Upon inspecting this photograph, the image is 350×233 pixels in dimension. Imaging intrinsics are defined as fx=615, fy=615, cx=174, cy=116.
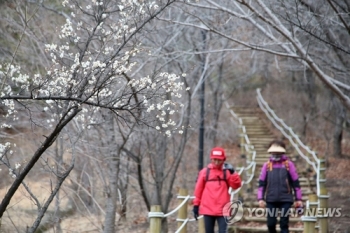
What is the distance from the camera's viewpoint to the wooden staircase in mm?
10703

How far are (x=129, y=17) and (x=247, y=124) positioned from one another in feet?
59.1

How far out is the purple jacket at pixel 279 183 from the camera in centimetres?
816

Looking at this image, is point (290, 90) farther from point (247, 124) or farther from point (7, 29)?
point (7, 29)

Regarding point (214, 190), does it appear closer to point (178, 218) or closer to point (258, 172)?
point (178, 218)

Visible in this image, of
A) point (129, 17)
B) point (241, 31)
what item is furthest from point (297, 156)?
point (129, 17)

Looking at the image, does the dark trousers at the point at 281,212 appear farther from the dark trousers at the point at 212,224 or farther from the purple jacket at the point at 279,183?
the dark trousers at the point at 212,224

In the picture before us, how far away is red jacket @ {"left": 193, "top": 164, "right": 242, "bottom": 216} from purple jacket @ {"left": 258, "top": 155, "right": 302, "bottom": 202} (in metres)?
0.58

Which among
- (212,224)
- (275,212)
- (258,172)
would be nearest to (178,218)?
(212,224)

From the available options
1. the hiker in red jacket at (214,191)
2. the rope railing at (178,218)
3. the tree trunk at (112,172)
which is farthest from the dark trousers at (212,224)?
the tree trunk at (112,172)

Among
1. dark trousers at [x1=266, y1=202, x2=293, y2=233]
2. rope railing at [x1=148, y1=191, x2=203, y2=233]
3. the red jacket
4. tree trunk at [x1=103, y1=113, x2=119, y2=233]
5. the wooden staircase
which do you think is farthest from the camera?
the wooden staircase

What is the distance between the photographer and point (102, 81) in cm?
594

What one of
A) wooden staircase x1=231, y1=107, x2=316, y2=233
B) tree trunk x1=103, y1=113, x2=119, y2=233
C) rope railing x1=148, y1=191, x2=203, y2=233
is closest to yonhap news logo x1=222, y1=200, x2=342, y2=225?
wooden staircase x1=231, y1=107, x2=316, y2=233

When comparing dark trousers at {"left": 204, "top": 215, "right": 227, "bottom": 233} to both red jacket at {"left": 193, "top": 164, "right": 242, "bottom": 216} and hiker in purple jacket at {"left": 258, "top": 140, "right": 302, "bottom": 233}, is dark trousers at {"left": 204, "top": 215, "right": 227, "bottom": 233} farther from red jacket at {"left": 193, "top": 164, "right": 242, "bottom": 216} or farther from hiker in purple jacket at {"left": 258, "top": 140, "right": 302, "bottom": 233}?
hiker in purple jacket at {"left": 258, "top": 140, "right": 302, "bottom": 233}

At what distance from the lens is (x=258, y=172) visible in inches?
594
